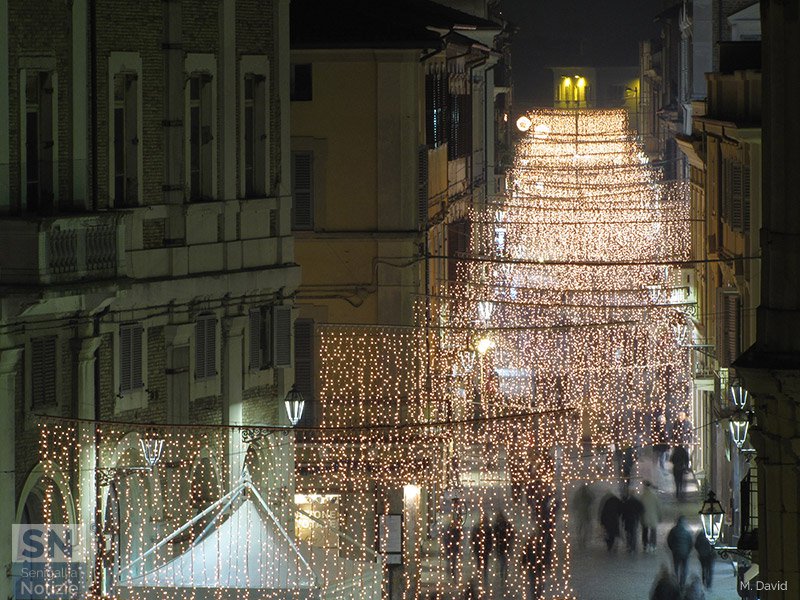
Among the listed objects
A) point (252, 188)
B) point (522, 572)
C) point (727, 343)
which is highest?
point (252, 188)

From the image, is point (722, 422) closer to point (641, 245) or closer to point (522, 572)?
point (522, 572)

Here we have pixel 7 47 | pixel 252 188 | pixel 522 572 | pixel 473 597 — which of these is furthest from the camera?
pixel 522 572

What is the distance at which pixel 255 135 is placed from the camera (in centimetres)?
3391

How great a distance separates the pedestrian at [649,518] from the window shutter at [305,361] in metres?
7.94

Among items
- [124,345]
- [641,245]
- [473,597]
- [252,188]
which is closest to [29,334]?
[124,345]

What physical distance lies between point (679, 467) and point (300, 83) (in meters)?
14.2

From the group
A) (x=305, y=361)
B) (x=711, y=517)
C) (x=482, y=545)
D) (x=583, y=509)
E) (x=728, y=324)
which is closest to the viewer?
(x=711, y=517)

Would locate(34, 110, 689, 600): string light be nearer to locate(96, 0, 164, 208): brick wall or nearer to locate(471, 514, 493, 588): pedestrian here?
locate(471, 514, 493, 588): pedestrian

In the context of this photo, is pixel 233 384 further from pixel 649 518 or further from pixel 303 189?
pixel 649 518

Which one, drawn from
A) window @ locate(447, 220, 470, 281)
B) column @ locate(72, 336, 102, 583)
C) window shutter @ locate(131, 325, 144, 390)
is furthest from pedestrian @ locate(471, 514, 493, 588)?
column @ locate(72, 336, 102, 583)

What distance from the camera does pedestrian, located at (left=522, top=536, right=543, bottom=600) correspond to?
1431 inches

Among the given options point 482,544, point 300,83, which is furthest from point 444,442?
point 300,83

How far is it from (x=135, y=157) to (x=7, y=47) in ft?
12.6

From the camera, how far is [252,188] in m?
33.9
